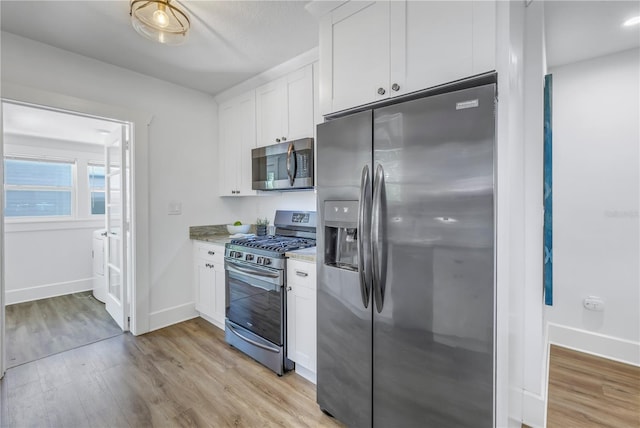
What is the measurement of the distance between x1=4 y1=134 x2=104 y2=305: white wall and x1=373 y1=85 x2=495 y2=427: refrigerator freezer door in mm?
4984

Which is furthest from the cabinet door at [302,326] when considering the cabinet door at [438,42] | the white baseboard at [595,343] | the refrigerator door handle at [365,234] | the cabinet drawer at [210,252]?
the white baseboard at [595,343]

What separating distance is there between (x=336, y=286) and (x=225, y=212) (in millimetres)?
2410

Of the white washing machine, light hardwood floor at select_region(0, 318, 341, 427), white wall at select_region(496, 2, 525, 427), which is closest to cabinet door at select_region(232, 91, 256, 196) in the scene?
light hardwood floor at select_region(0, 318, 341, 427)

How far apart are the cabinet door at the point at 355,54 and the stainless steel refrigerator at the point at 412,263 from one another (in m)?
0.19

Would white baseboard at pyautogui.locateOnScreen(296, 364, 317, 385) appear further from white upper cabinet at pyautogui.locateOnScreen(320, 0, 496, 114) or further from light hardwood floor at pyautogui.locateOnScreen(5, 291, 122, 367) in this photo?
light hardwood floor at pyautogui.locateOnScreen(5, 291, 122, 367)

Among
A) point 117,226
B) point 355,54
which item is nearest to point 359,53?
point 355,54

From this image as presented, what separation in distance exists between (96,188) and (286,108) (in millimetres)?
4149

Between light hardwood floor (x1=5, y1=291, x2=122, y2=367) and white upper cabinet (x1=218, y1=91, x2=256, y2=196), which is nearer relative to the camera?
light hardwood floor (x1=5, y1=291, x2=122, y2=367)

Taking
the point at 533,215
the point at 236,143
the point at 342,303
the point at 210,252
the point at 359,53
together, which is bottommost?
the point at 342,303

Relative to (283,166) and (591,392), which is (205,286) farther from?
(591,392)

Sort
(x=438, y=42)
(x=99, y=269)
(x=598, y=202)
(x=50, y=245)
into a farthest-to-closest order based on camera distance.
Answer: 1. (x=50, y=245)
2. (x=99, y=269)
3. (x=598, y=202)
4. (x=438, y=42)

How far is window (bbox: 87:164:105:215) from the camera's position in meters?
4.79

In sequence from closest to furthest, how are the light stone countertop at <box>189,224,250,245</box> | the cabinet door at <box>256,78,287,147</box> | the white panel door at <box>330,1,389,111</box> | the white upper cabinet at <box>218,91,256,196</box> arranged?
the white panel door at <box>330,1,389,111</box>
the cabinet door at <box>256,78,287,147</box>
the white upper cabinet at <box>218,91,256,196</box>
the light stone countertop at <box>189,224,250,245</box>

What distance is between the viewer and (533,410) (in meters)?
1.73
